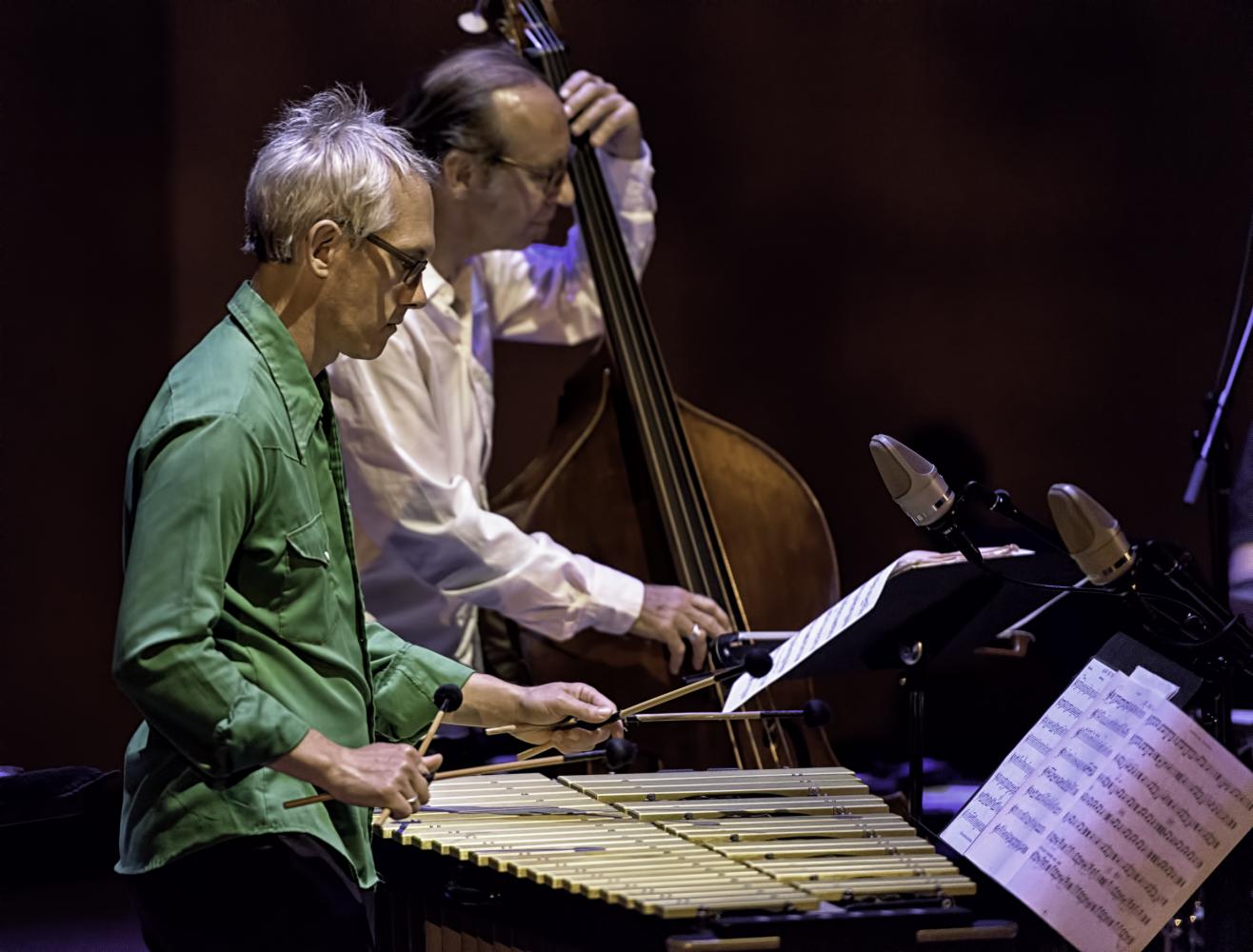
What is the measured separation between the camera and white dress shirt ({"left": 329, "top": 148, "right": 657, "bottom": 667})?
10.8 ft

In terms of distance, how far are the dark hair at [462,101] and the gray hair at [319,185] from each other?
1.36 m

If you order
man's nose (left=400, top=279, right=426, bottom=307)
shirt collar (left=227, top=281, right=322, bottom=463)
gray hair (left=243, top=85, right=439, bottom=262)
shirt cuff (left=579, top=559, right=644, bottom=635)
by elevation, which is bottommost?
shirt cuff (left=579, top=559, right=644, bottom=635)

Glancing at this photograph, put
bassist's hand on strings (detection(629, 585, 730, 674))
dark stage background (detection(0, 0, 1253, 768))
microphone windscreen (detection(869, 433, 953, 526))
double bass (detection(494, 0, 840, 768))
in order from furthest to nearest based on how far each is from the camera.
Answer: dark stage background (detection(0, 0, 1253, 768)) < double bass (detection(494, 0, 840, 768)) < bassist's hand on strings (detection(629, 585, 730, 674)) < microphone windscreen (detection(869, 433, 953, 526))

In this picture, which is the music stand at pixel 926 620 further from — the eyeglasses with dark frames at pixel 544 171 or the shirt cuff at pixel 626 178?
the shirt cuff at pixel 626 178

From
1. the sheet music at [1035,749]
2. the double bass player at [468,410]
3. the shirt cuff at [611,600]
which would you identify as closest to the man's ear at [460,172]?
the double bass player at [468,410]

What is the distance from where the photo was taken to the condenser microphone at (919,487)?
2141mm

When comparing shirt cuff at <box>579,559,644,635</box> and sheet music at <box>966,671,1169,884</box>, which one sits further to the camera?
shirt cuff at <box>579,559,644,635</box>

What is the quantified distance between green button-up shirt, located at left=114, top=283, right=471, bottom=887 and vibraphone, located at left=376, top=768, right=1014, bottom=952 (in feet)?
0.62

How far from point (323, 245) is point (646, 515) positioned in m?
1.45

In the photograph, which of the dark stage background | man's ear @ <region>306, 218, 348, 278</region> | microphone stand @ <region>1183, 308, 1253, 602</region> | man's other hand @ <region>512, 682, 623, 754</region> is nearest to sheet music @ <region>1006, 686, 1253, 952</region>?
man's other hand @ <region>512, 682, 623, 754</region>

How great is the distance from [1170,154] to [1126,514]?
3.42 feet

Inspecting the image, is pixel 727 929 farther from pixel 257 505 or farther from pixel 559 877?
pixel 257 505

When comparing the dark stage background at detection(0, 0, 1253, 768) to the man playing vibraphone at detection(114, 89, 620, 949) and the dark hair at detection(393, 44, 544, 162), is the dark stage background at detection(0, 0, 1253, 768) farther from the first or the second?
the man playing vibraphone at detection(114, 89, 620, 949)

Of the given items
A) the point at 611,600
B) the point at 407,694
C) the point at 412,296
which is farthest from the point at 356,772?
the point at 611,600
